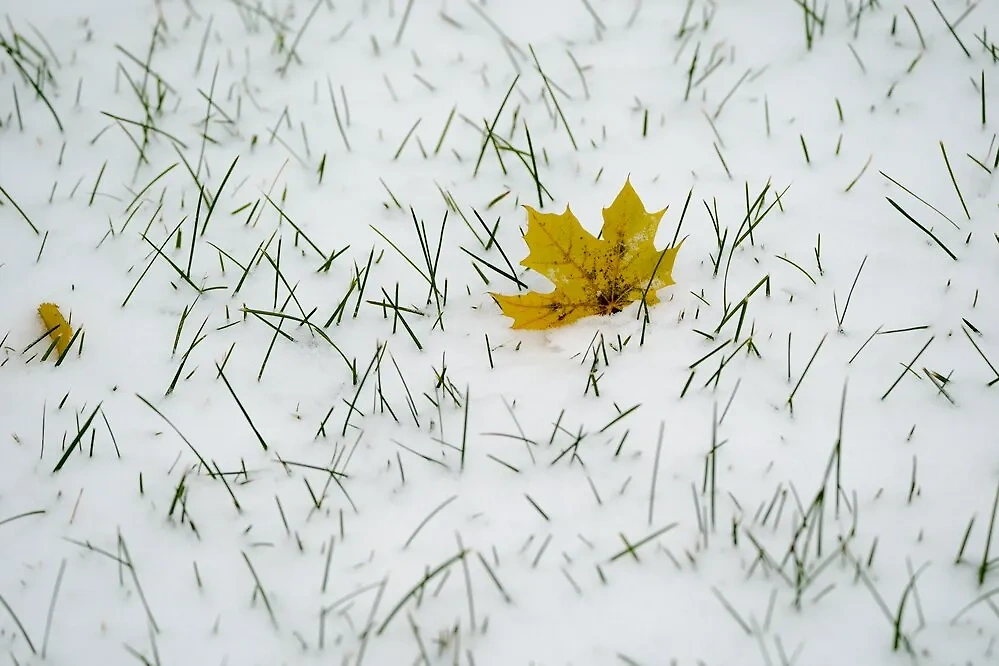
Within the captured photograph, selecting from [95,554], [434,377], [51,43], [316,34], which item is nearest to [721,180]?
[434,377]

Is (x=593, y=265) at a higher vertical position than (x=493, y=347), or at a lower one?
higher

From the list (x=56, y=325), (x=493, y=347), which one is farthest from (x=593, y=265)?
(x=56, y=325)

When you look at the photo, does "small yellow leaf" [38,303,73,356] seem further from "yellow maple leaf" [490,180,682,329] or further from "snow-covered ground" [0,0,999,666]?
"yellow maple leaf" [490,180,682,329]

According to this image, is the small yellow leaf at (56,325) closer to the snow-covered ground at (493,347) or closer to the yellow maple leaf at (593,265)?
the snow-covered ground at (493,347)

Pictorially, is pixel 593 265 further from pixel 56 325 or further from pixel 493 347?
pixel 56 325

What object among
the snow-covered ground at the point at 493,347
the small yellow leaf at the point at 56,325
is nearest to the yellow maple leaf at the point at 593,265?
the snow-covered ground at the point at 493,347

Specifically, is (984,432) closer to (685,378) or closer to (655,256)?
(685,378)
